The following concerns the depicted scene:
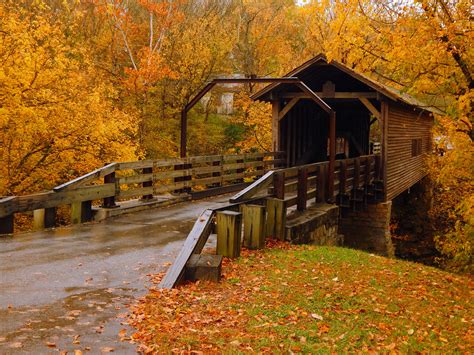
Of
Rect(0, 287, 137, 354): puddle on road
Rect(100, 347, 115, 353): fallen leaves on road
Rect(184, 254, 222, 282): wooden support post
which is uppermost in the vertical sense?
Rect(184, 254, 222, 282): wooden support post

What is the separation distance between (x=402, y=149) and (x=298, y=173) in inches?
437

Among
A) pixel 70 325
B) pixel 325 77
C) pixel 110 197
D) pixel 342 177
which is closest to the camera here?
pixel 70 325

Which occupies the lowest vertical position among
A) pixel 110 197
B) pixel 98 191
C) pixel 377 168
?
pixel 110 197

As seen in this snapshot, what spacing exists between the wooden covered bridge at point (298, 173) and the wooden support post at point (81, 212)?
2 cm

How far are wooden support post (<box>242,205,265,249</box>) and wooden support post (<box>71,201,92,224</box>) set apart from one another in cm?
390

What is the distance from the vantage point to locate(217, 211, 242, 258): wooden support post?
330 inches

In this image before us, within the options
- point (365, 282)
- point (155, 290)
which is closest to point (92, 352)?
point (155, 290)

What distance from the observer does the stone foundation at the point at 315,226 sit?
429 inches

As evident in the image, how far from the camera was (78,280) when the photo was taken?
689 centimetres

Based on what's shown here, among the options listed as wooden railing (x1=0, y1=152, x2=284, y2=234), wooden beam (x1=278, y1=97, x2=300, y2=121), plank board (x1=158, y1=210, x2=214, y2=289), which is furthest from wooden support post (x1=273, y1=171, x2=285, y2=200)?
wooden beam (x1=278, y1=97, x2=300, y2=121)

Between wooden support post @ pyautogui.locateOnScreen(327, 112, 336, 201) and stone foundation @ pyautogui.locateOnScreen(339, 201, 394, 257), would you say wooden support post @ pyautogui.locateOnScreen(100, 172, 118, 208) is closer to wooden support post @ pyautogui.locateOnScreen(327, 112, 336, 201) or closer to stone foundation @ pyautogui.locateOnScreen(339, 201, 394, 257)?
wooden support post @ pyautogui.locateOnScreen(327, 112, 336, 201)

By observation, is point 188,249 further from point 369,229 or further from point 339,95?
point 369,229

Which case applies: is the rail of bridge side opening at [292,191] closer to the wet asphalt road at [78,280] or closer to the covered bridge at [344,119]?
the wet asphalt road at [78,280]

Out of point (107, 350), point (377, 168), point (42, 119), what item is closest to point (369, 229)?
point (377, 168)
